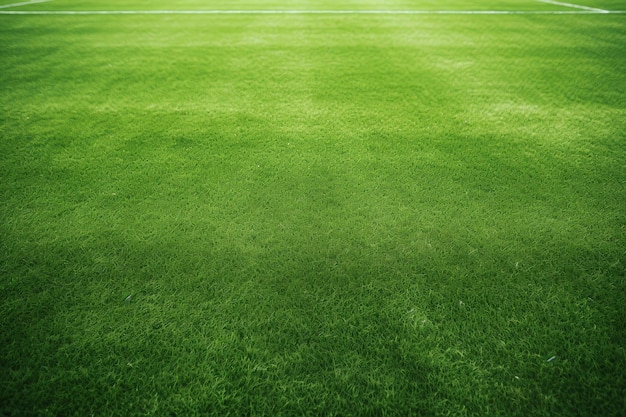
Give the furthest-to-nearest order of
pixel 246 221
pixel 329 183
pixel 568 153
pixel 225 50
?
1. pixel 225 50
2. pixel 568 153
3. pixel 329 183
4. pixel 246 221

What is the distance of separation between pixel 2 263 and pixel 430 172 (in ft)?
7.50

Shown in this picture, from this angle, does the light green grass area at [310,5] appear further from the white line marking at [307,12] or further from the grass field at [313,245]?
the grass field at [313,245]

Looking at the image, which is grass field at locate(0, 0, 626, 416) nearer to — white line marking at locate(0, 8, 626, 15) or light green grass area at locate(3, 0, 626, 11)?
white line marking at locate(0, 8, 626, 15)

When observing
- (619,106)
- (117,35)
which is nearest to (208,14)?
(117,35)

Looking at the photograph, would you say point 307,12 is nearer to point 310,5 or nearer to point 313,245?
point 310,5

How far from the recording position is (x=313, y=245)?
1675 mm

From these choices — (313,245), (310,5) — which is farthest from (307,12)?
(313,245)

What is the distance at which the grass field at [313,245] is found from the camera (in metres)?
1.17

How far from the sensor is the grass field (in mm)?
1175

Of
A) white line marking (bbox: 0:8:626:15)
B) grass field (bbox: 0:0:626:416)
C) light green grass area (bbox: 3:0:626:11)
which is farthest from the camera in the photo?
light green grass area (bbox: 3:0:626:11)

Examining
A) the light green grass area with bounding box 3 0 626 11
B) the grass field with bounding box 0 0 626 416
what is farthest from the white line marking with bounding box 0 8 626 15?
the grass field with bounding box 0 0 626 416

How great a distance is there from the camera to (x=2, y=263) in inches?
61.7

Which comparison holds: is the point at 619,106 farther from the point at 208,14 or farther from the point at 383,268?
the point at 208,14

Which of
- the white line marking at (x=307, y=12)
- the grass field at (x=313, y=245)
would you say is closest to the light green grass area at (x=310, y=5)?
the white line marking at (x=307, y=12)
